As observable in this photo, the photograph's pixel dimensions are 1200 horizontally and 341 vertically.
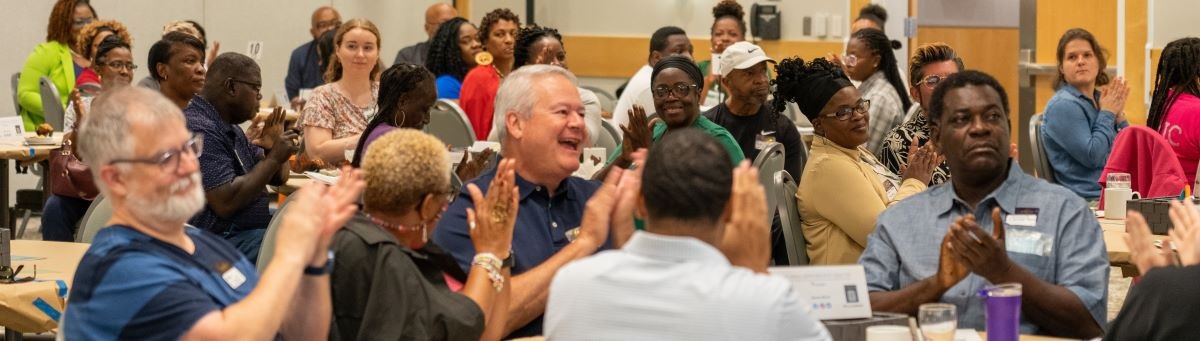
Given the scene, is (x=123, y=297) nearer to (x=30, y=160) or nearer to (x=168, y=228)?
(x=168, y=228)

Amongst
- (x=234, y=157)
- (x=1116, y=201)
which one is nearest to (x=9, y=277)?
(x=234, y=157)

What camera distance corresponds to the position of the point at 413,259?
9.71 feet

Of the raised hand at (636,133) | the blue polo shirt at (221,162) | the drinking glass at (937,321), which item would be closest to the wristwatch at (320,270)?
the drinking glass at (937,321)

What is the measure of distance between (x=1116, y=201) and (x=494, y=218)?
2.67 meters

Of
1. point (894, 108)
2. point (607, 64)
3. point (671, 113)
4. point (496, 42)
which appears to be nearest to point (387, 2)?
point (607, 64)

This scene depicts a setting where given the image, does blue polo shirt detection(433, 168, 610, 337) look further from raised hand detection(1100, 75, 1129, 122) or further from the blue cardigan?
raised hand detection(1100, 75, 1129, 122)

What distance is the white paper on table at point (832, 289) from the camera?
110 inches

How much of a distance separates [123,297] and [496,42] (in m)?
6.12

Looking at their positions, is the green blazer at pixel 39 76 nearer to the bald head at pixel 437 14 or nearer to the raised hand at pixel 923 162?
the bald head at pixel 437 14

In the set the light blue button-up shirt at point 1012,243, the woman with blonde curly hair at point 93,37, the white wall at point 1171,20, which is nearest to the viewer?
the light blue button-up shirt at point 1012,243

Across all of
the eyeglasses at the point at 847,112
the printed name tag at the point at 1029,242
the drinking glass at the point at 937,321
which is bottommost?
the drinking glass at the point at 937,321

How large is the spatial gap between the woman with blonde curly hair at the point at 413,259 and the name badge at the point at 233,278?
0.19 meters

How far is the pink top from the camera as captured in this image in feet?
19.5

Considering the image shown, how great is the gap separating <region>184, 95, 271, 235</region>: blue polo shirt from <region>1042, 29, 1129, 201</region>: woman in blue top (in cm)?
348
